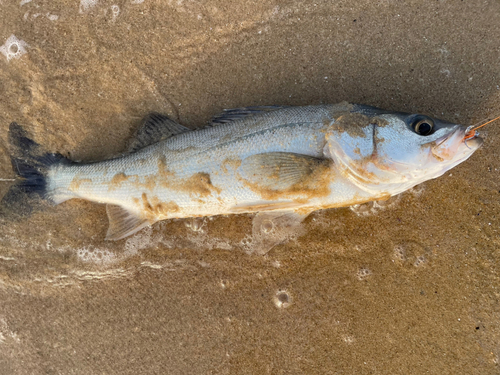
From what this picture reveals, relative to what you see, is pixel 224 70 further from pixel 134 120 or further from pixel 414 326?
pixel 414 326

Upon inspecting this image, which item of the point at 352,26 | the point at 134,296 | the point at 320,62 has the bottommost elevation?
the point at 134,296

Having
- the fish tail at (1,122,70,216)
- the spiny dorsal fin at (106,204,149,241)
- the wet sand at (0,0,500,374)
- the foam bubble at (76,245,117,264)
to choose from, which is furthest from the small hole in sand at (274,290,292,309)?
the fish tail at (1,122,70,216)

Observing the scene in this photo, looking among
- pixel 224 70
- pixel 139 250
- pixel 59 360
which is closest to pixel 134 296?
pixel 139 250

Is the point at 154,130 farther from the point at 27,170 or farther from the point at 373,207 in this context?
the point at 373,207

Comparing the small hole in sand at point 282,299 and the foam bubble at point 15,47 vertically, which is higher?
the foam bubble at point 15,47

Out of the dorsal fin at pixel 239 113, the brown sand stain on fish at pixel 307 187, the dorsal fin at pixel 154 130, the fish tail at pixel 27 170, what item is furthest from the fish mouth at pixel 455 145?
the fish tail at pixel 27 170

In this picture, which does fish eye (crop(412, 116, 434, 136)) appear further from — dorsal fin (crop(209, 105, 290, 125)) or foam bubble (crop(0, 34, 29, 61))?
foam bubble (crop(0, 34, 29, 61))

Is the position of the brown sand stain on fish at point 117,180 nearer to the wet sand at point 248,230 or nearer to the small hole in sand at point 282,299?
the wet sand at point 248,230
